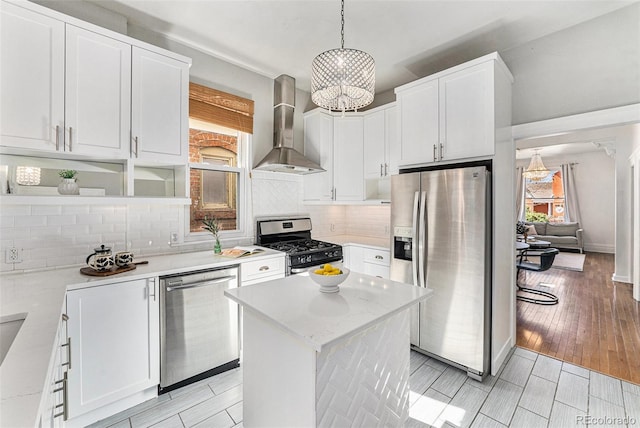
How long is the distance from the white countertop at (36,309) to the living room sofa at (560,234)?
882 cm

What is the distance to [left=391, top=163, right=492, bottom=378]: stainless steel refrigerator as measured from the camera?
87.7 inches

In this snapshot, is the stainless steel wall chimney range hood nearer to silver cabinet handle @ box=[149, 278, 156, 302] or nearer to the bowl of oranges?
silver cabinet handle @ box=[149, 278, 156, 302]

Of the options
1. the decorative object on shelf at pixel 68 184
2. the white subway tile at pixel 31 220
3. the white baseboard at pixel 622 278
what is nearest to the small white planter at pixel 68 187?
the decorative object on shelf at pixel 68 184

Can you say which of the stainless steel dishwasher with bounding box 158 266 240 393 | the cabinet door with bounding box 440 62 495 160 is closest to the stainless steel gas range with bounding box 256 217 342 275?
the stainless steel dishwasher with bounding box 158 266 240 393

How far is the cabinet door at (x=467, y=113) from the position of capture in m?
2.25

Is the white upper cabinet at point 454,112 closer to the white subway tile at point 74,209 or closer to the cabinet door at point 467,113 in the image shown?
the cabinet door at point 467,113

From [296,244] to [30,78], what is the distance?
2.46 m

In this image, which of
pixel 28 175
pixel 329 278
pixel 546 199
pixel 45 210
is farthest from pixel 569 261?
pixel 28 175

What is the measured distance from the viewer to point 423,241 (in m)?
2.52

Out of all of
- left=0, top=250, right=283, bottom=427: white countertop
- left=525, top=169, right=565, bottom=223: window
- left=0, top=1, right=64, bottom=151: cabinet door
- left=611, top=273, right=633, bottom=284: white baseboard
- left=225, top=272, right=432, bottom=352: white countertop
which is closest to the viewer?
left=0, top=250, right=283, bottom=427: white countertop

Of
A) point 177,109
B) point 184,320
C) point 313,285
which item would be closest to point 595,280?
point 313,285

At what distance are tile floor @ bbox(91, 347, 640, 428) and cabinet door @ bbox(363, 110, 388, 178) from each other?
7.04ft

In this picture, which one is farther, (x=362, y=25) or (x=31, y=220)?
(x=362, y=25)

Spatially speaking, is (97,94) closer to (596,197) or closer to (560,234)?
(560,234)
